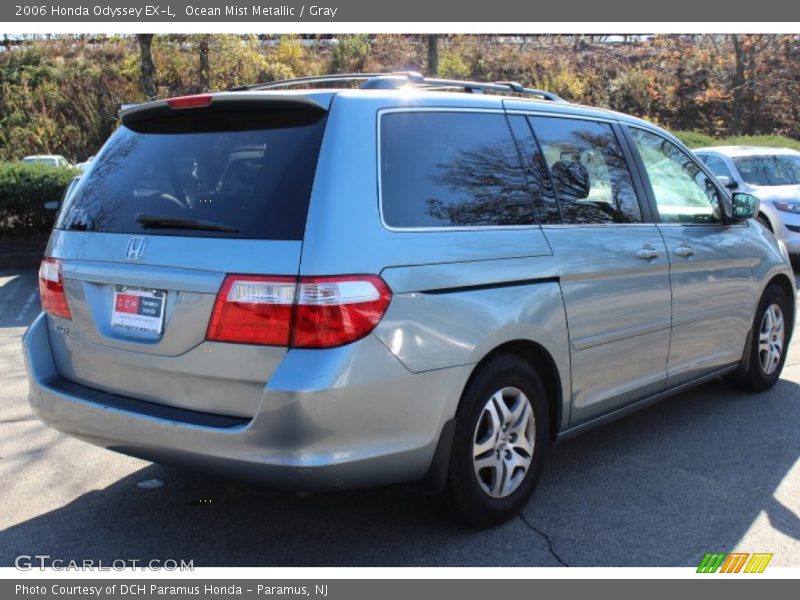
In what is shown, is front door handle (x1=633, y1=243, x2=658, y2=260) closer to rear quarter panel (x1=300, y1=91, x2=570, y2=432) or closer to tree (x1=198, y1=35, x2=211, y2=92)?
rear quarter panel (x1=300, y1=91, x2=570, y2=432)

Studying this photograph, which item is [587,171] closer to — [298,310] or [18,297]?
[298,310]

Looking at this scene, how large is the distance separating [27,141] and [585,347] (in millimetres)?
24436

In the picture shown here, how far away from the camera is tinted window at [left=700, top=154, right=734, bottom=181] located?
37.8 feet

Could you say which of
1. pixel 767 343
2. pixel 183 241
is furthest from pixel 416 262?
pixel 767 343

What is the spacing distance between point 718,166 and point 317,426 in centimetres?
1073

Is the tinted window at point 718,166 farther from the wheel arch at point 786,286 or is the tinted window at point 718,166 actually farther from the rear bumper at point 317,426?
the rear bumper at point 317,426

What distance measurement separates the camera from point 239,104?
3.11 meters

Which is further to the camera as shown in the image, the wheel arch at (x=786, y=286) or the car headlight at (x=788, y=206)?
the car headlight at (x=788, y=206)

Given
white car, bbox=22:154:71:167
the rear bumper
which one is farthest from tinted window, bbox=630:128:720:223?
white car, bbox=22:154:71:167

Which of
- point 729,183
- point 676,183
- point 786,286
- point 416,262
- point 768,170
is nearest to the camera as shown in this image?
point 416,262

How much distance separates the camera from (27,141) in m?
24.1

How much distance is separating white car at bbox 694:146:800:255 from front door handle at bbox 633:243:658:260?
7615mm

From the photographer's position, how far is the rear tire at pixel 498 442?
3.17 meters

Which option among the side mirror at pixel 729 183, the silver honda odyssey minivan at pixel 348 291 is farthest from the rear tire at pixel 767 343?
the side mirror at pixel 729 183
